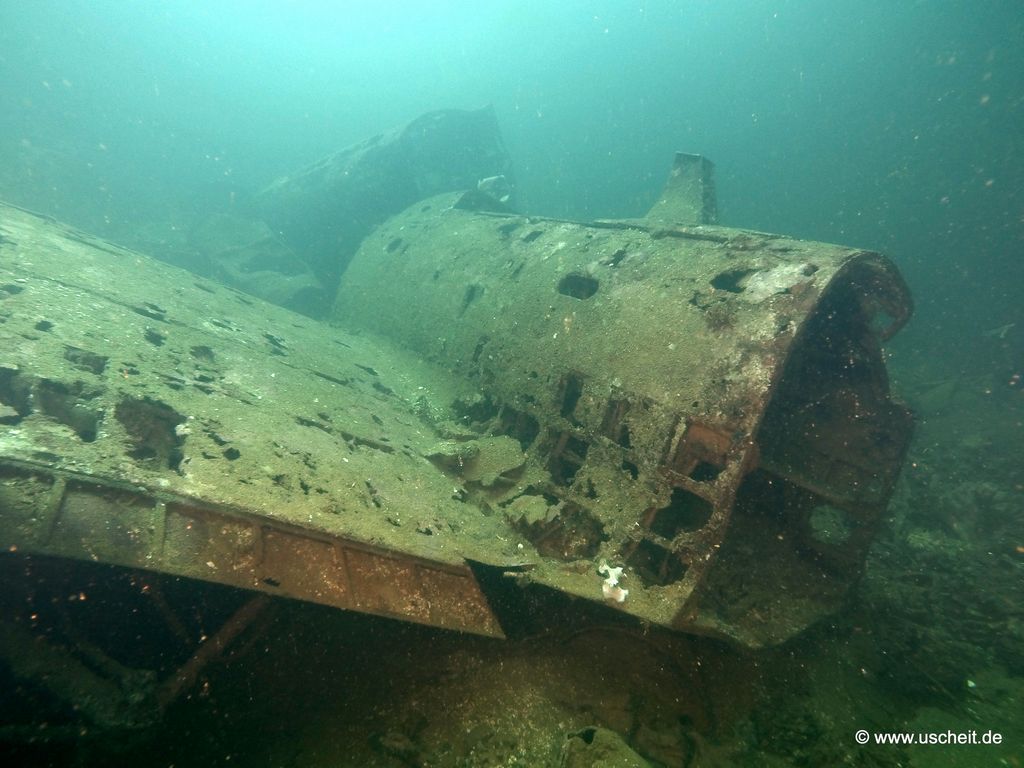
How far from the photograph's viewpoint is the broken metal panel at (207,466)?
249 cm

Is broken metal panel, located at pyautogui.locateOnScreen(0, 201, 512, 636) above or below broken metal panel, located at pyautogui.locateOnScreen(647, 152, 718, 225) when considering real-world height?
below

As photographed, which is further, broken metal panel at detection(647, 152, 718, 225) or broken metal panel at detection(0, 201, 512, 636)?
broken metal panel at detection(647, 152, 718, 225)

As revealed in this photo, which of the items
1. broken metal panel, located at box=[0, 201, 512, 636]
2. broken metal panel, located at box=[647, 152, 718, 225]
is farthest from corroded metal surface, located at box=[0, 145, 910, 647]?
broken metal panel, located at box=[647, 152, 718, 225]

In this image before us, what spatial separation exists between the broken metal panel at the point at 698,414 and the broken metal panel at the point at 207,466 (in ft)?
2.92

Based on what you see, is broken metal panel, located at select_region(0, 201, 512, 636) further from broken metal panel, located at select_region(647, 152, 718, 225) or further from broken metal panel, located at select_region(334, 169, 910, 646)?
broken metal panel, located at select_region(647, 152, 718, 225)

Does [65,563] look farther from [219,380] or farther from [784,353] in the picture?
[784,353]

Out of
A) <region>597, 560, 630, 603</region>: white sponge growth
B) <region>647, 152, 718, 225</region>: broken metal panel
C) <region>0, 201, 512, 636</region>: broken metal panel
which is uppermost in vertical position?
<region>647, 152, 718, 225</region>: broken metal panel

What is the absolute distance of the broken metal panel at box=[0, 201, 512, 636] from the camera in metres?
2.49

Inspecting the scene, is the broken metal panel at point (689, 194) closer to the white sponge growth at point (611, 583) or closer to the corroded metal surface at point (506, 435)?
the corroded metal surface at point (506, 435)

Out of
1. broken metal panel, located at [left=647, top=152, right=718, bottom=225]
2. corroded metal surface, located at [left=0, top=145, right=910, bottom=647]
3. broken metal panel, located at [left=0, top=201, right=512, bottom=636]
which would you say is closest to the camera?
broken metal panel, located at [left=0, top=201, right=512, bottom=636]

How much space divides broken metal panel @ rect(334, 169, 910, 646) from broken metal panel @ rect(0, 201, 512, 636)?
89cm

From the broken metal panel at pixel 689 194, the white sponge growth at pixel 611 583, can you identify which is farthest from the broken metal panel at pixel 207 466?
the broken metal panel at pixel 689 194

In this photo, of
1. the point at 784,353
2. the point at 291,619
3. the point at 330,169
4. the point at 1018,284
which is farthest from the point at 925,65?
the point at 291,619

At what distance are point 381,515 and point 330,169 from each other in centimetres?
1430
